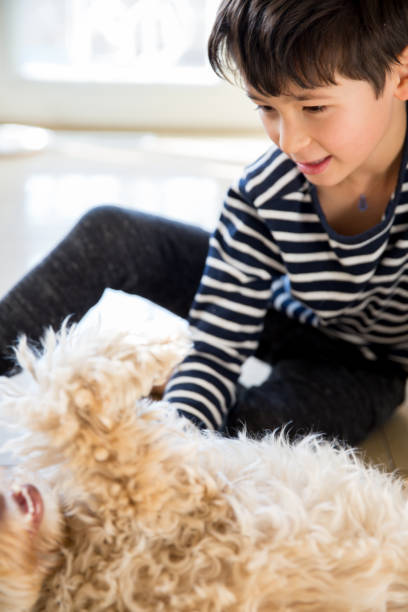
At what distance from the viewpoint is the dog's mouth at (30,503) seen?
481 mm

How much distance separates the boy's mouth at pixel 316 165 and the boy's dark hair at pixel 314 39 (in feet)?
0.35

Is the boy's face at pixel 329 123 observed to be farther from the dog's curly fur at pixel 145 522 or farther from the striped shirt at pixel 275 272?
the dog's curly fur at pixel 145 522

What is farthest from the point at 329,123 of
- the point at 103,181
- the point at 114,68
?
the point at 114,68

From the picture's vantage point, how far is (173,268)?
1105 mm

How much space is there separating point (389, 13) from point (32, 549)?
0.60 m

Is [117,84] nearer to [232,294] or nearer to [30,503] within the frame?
[232,294]

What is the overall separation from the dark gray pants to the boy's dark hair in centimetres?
41

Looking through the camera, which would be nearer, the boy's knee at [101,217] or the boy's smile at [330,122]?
the boy's smile at [330,122]

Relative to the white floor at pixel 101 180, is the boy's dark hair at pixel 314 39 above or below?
above

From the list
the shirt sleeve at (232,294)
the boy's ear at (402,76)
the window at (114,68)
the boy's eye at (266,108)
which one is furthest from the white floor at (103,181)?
the boy's ear at (402,76)

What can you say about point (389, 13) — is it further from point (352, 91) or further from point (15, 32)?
point (15, 32)

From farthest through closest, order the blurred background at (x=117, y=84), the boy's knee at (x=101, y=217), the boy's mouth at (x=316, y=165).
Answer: the blurred background at (x=117, y=84)
the boy's knee at (x=101, y=217)
the boy's mouth at (x=316, y=165)

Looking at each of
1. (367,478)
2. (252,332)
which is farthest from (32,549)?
(252,332)

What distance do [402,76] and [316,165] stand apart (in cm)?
13
